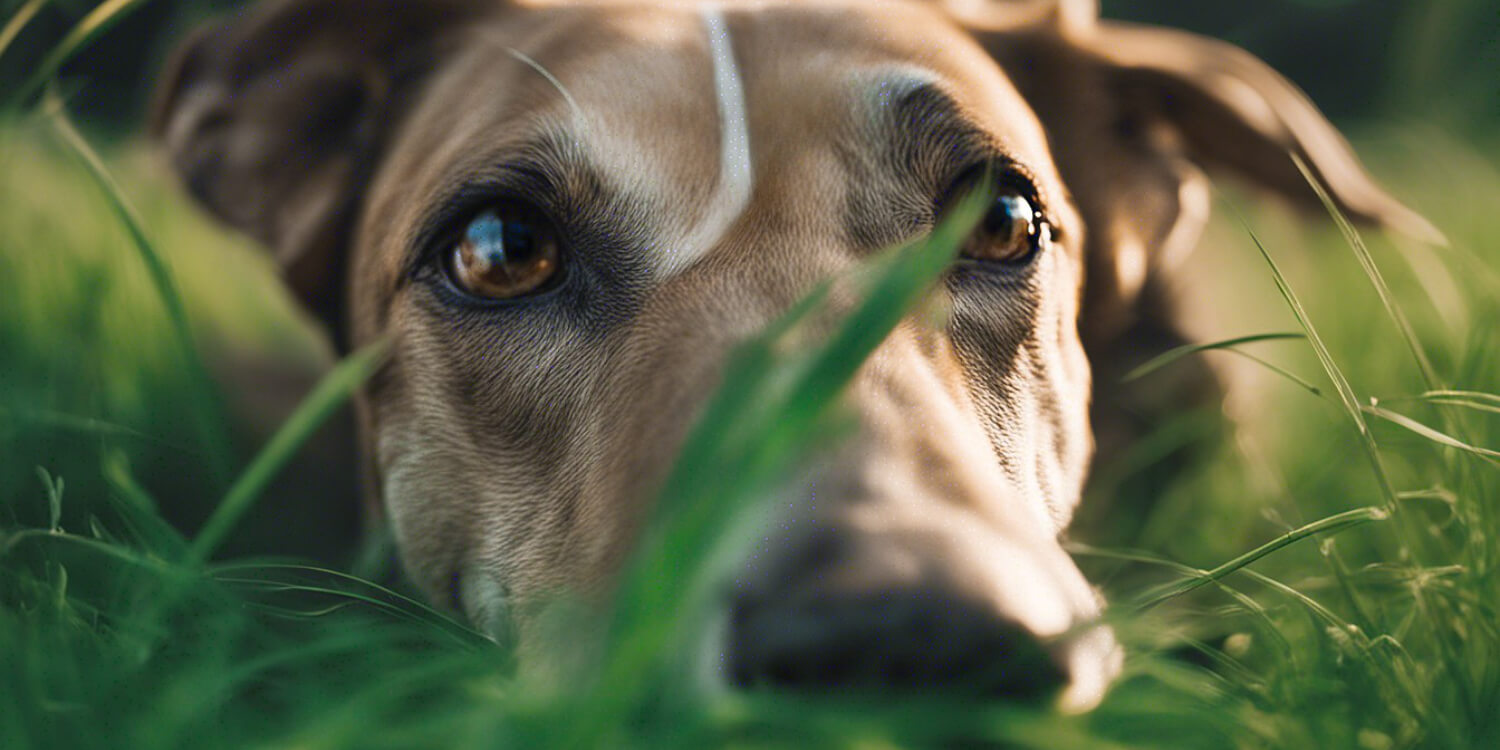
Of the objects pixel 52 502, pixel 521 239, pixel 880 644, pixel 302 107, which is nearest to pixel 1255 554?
pixel 880 644

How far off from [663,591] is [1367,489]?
5.89 ft

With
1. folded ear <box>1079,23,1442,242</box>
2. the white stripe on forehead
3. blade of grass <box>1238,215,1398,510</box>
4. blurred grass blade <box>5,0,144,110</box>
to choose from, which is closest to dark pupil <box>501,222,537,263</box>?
the white stripe on forehead

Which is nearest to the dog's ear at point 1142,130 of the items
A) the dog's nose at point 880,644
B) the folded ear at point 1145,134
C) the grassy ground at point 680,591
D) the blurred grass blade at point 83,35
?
the folded ear at point 1145,134

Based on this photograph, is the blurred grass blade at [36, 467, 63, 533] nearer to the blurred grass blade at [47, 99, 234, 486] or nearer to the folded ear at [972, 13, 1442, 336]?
the blurred grass blade at [47, 99, 234, 486]

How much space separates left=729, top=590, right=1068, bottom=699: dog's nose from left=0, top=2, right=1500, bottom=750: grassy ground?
4 centimetres

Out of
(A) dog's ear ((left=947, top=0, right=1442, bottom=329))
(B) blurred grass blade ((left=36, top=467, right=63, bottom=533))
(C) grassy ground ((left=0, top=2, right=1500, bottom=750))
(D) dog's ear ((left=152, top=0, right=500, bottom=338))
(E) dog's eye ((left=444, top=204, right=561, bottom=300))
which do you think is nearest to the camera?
(C) grassy ground ((left=0, top=2, right=1500, bottom=750))

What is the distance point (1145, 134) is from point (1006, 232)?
98 cm

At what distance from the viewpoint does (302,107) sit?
8.43 ft

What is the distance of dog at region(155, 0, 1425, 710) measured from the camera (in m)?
1.31

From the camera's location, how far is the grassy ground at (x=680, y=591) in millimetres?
1146

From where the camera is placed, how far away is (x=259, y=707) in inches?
57.5

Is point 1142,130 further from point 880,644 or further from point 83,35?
point 83,35

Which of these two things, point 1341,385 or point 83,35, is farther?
point 83,35

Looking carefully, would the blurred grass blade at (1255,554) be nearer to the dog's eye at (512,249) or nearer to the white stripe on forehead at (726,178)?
the white stripe on forehead at (726,178)
